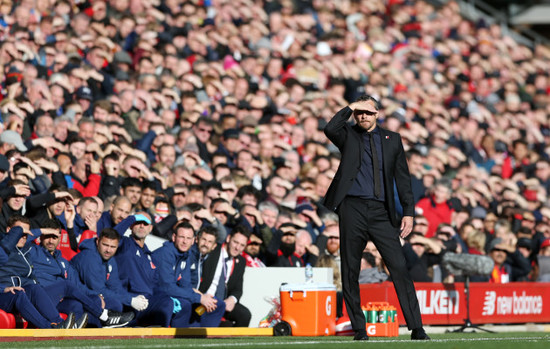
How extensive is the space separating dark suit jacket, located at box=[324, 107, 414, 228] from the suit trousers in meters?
0.10

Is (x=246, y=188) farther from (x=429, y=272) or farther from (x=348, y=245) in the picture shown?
(x=348, y=245)

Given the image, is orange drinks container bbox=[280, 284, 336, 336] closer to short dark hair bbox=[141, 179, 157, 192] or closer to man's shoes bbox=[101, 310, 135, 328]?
man's shoes bbox=[101, 310, 135, 328]

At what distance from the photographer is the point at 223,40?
1917cm

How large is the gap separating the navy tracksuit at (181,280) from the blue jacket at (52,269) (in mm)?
805

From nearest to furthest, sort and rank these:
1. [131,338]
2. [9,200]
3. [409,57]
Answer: [131,338], [9,200], [409,57]

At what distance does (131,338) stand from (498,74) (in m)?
16.9

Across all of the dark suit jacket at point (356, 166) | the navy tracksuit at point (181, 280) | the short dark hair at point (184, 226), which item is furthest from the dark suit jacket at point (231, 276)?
the dark suit jacket at point (356, 166)

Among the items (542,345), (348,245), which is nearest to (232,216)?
(348,245)

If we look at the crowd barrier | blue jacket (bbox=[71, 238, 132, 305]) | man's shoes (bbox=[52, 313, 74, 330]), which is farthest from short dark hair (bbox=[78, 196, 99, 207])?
the crowd barrier

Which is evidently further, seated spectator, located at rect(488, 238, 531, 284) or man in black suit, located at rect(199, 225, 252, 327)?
seated spectator, located at rect(488, 238, 531, 284)

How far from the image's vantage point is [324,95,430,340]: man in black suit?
352 inches

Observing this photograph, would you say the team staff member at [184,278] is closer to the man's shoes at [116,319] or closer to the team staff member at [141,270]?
the team staff member at [141,270]

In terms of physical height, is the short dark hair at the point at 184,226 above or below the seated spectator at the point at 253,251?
above

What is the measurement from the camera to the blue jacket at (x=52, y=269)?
35.0ft
